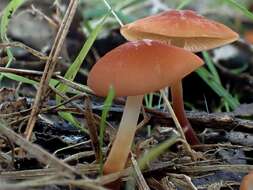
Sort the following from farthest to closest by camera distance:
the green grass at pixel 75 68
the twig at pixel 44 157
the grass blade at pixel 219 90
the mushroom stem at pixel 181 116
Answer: the grass blade at pixel 219 90 < the mushroom stem at pixel 181 116 < the green grass at pixel 75 68 < the twig at pixel 44 157

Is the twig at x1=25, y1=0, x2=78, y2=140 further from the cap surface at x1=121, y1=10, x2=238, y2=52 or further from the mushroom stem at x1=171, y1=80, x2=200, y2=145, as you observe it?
the mushroom stem at x1=171, y1=80, x2=200, y2=145

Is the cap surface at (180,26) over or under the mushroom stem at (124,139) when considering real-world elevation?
over

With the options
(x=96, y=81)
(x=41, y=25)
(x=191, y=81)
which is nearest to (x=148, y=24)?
(x=96, y=81)

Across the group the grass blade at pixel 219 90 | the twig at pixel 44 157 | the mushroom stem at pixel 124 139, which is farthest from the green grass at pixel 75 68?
the grass blade at pixel 219 90

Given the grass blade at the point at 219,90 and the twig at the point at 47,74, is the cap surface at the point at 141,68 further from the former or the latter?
the grass blade at the point at 219,90

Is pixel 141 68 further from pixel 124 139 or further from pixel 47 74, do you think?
pixel 47 74

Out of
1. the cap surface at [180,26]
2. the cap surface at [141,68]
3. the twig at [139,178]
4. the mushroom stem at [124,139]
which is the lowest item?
the twig at [139,178]
